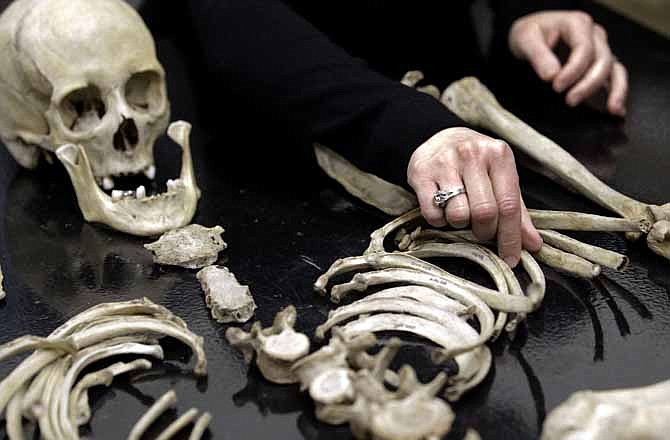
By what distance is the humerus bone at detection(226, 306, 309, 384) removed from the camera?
953mm

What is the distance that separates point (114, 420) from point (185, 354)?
12 cm

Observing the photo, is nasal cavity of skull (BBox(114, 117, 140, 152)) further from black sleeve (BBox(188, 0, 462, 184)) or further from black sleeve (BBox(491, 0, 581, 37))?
black sleeve (BBox(491, 0, 581, 37))

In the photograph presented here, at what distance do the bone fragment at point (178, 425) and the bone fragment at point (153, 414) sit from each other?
17 mm

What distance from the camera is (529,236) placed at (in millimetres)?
1166

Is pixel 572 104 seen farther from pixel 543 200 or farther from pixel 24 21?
pixel 24 21

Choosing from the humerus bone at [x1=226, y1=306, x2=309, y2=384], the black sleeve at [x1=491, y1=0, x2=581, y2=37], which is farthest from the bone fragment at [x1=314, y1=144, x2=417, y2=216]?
the black sleeve at [x1=491, y1=0, x2=581, y2=37]

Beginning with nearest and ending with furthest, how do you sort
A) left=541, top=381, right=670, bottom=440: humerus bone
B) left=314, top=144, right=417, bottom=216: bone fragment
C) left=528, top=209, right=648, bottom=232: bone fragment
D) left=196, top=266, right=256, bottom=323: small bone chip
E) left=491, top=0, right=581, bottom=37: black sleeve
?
left=541, top=381, right=670, bottom=440: humerus bone
left=196, top=266, right=256, bottom=323: small bone chip
left=528, top=209, right=648, bottom=232: bone fragment
left=314, top=144, right=417, bottom=216: bone fragment
left=491, top=0, right=581, bottom=37: black sleeve

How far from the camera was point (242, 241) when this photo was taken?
126 cm

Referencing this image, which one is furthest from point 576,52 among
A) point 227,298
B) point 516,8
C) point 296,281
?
point 227,298

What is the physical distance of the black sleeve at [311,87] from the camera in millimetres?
1265

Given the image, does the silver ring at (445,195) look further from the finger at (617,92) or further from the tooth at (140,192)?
the finger at (617,92)

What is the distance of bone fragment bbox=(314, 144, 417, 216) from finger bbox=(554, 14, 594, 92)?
0.45 metres

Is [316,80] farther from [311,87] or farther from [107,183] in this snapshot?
[107,183]

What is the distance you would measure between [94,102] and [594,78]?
2.74ft
